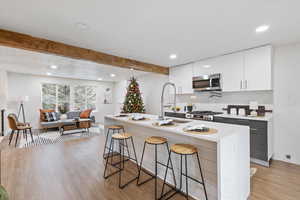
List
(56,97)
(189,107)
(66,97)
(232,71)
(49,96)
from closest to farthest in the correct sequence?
(232,71) < (189,107) < (49,96) < (56,97) < (66,97)

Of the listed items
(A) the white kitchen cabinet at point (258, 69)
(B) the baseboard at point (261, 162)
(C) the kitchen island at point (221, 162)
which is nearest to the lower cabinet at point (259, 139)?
(B) the baseboard at point (261, 162)

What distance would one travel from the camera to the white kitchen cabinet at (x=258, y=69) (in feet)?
9.18

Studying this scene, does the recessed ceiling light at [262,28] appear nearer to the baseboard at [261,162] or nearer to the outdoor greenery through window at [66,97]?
the baseboard at [261,162]

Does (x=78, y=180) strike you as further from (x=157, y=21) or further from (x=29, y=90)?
(x=29, y=90)

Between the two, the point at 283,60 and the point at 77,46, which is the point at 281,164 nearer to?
the point at 283,60

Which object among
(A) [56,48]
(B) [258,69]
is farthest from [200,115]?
(A) [56,48]

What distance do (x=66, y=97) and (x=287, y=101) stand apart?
8481mm

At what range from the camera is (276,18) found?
6.40 feet

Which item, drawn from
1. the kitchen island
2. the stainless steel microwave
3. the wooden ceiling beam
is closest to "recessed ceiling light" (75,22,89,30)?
the wooden ceiling beam

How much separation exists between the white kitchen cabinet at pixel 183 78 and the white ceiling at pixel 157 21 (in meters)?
1.27

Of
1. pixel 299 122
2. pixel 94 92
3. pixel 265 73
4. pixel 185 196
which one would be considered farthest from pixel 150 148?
pixel 94 92

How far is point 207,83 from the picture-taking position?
12.0ft

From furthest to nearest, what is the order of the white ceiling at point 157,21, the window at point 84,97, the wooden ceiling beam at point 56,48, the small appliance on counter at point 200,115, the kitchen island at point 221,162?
the window at point 84,97
the small appliance on counter at point 200,115
the wooden ceiling beam at point 56,48
the white ceiling at point 157,21
the kitchen island at point 221,162

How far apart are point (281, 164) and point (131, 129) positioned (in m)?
3.17
